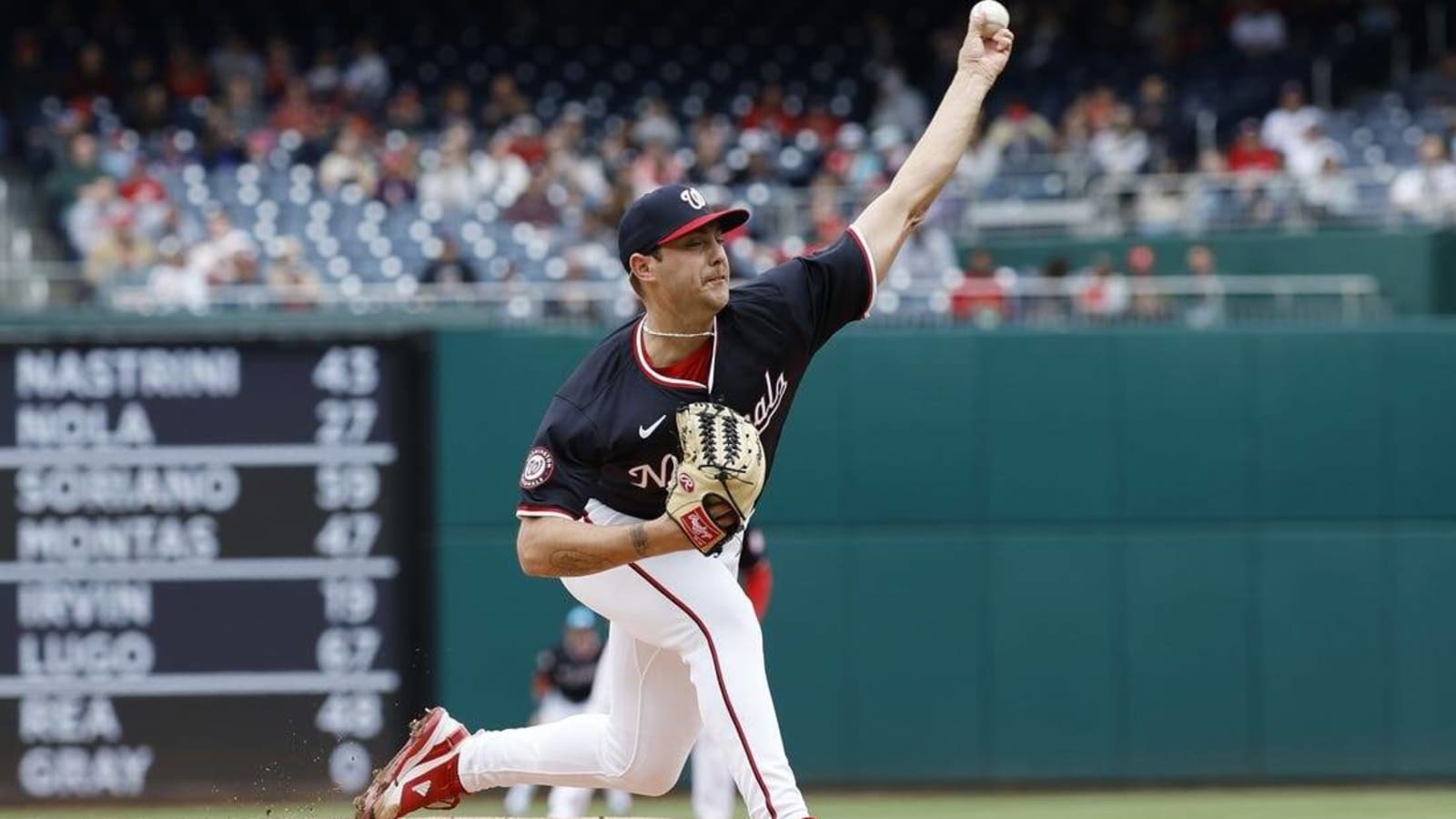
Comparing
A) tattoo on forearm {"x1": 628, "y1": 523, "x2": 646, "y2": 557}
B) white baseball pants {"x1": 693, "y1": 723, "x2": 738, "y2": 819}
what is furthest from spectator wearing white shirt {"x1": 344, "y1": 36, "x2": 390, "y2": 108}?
tattoo on forearm {"x1": 628, "y1": 523, "x2": 646, "y2": 557}

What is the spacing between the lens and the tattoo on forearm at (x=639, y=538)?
5012mm

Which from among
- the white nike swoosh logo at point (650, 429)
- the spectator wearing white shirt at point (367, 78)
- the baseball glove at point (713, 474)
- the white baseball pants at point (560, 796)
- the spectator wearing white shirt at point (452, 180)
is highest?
the spectator wearing white shirt at point (367, 78)

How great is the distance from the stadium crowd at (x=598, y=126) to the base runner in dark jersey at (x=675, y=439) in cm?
639

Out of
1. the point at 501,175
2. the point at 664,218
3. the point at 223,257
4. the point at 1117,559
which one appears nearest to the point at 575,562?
the point at 664,218

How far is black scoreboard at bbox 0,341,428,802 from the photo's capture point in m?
9.95

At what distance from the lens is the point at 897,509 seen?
1113 cm

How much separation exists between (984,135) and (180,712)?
8.50 meters

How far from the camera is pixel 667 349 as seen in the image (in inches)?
208

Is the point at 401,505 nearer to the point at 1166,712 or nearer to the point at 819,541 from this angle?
the point at 819,541

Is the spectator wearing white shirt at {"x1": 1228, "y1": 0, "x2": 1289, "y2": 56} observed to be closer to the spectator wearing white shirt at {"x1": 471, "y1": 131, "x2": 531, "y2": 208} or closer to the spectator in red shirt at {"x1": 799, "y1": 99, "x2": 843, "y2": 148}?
the spectator in red shirt at {"x1": 799, "y1": 99, "x2": 843, "y2": 148}

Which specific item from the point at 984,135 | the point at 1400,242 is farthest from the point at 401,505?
the point at 984,135

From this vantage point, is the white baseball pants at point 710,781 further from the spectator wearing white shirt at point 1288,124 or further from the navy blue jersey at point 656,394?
the spectator wearing white shirt at point 1288,124

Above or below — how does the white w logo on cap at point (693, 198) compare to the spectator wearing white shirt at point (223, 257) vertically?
below

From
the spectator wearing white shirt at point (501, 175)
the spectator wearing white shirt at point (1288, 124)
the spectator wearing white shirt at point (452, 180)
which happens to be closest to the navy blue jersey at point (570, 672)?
the spectator wearing white shirt at point (501, 175)
